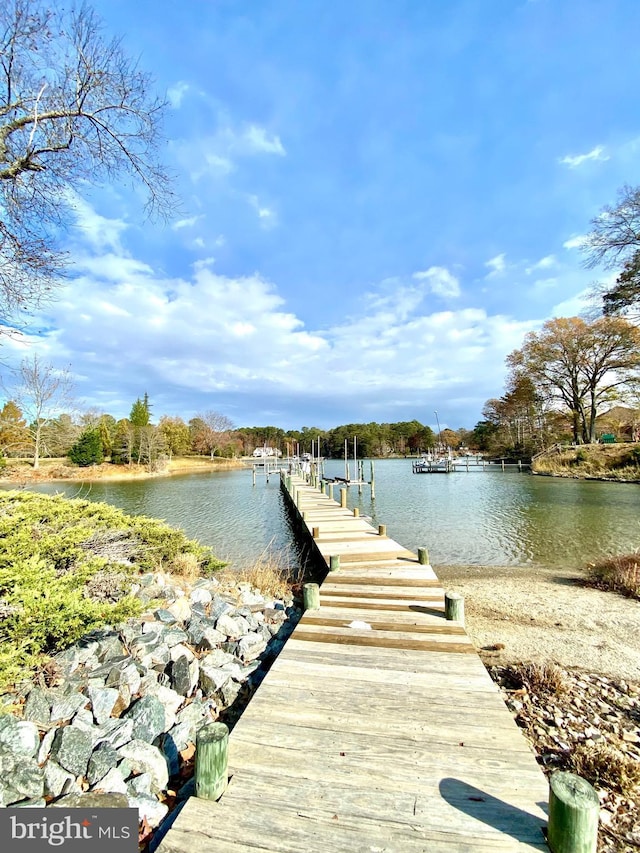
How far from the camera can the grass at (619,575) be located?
6384mm

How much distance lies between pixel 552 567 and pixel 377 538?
4329mm

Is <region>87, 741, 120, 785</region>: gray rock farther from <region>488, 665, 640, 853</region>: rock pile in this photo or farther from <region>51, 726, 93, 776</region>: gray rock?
<region>488, 665, 640, 853</region>: rock pile

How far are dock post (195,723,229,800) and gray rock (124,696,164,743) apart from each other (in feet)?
2.76

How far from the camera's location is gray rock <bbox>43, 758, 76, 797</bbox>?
203cm

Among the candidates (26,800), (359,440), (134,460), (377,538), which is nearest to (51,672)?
(26,800)

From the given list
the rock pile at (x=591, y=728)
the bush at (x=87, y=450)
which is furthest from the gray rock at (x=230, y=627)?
the bush at (x=87, y=450)

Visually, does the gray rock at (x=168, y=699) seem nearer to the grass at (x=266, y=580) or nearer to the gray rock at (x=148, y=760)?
the gray rock at (x=148, y=760)

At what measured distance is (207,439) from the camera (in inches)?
2175

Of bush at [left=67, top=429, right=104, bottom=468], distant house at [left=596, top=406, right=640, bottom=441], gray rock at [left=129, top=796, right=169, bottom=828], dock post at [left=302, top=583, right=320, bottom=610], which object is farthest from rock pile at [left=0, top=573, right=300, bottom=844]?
distant house at [left=596, top=406, right=640, bottom=441]

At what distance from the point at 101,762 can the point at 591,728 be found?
11.7ft

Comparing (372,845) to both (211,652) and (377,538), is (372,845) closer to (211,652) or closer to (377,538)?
(211,652)

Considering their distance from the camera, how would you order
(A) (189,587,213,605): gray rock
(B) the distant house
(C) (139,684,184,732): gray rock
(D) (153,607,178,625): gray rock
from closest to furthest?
(C) (139,684,184,732): gray rock, (D) (153,607,178,625): gray rock, (A) (189,587,213,605): gray rock, (B) the distant house

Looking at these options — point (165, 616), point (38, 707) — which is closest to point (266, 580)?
point (165, 616)

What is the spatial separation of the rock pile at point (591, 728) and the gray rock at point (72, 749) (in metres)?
2.88
